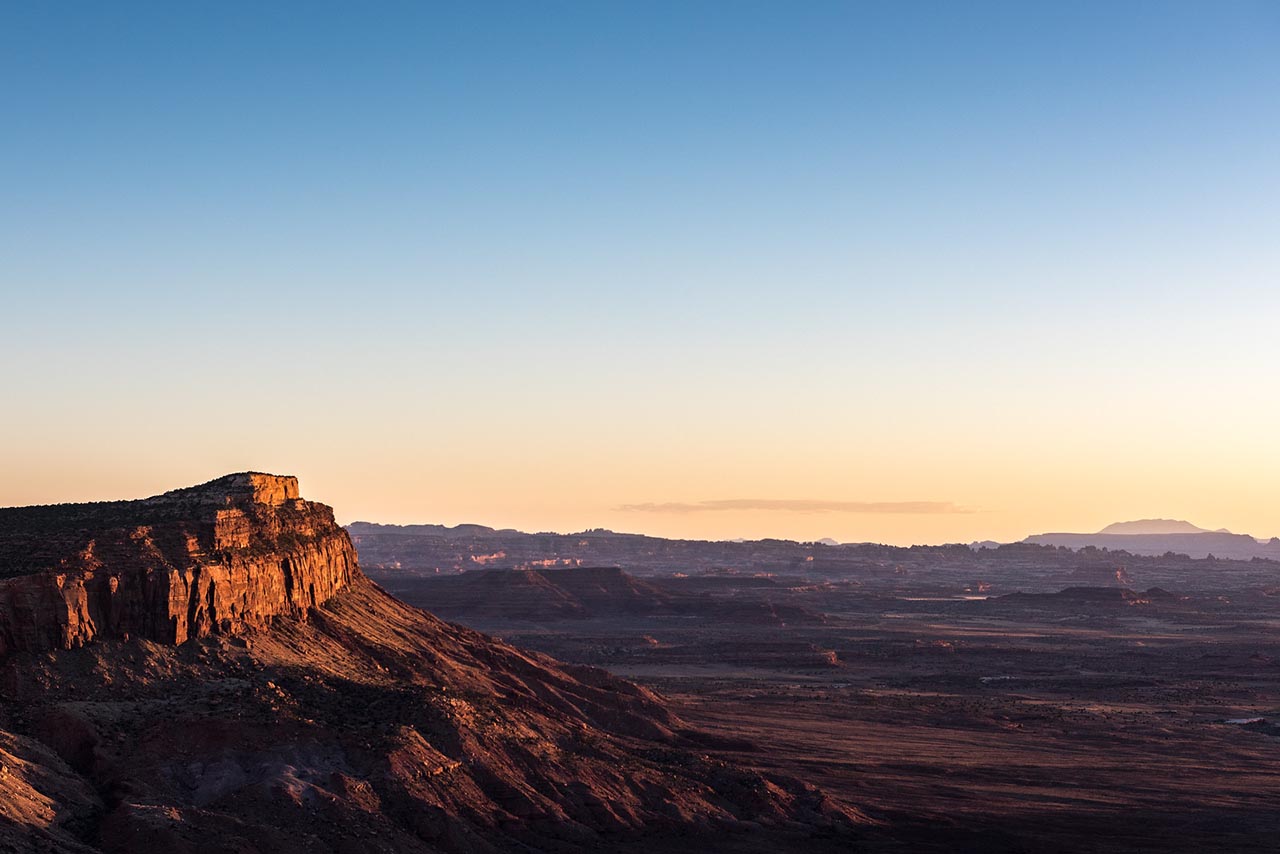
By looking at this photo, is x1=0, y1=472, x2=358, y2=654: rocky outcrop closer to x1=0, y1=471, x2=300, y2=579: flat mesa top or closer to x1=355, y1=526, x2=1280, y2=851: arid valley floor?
x1=0, y1=471, x2=300, y2=579: flat mesa top

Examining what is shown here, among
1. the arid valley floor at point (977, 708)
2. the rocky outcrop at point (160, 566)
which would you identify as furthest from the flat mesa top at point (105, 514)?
the arid valley floor at point (977, 708)

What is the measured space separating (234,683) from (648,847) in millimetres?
16465

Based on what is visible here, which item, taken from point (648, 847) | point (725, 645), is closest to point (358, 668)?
point (648, 847)

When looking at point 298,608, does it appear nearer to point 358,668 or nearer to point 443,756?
point 358,668

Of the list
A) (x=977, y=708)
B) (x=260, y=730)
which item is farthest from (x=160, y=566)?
(x=977, y=708)

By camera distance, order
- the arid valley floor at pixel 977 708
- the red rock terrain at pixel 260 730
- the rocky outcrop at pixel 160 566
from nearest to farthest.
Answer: the red rock terrain at pixel 260 730
the rocky outcrop at pixel 160 566
the arid valley floor at pixel 977 708

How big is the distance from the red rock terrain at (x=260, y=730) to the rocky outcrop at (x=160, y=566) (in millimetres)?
95

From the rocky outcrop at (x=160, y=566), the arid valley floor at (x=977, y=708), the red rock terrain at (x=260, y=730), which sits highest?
the rocky outcrop at (x=160, y=566)

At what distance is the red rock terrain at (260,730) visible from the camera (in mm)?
39781

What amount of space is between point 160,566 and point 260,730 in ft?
27.3

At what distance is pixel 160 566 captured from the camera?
158 ft

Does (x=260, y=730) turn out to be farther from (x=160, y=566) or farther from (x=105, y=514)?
(x=105, y=514)

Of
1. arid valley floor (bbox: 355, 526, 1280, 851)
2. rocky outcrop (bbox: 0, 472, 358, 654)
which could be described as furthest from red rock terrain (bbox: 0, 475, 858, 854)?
arid valley floor (bbox: 355, 526, 1280, 851)

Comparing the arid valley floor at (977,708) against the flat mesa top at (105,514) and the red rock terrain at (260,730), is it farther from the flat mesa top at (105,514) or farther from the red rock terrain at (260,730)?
the flat mesa top at (105,514)
